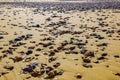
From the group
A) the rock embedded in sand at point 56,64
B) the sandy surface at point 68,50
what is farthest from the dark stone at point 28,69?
the rock embedded in sand at point 56,64

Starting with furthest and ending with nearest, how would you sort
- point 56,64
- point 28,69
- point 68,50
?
point 68,50
point 56,64
point 28,69

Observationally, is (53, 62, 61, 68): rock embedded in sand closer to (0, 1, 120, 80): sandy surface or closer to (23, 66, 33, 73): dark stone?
(0, 1, 120, 80): sandy surface

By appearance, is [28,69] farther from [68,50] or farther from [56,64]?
[68,50]

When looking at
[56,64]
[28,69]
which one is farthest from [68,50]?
[28,69]

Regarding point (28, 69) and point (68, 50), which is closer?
point (28, 69)

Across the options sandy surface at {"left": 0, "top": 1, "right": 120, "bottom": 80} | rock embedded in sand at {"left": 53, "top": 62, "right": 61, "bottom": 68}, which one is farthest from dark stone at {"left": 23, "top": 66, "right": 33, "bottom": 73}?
rock embedded in sand at {"left": 53, "top": 62, "right": 61, "bottom": 68}

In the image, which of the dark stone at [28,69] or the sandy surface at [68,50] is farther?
the dark stone at [28,69]

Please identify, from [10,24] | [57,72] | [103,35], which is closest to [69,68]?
[57,72]

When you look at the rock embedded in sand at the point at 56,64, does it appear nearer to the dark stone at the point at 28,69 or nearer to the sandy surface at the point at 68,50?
the sandy surface at the point at 68,50

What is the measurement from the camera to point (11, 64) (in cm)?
1274

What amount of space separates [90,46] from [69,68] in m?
3.54

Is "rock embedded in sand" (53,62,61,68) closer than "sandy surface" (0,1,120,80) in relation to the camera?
No

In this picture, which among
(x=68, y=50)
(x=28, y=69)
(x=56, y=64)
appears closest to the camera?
(x=28, y=69)

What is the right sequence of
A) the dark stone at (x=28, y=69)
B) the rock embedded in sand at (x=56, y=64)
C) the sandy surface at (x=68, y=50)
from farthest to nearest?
the rock embedded in sand at (x=56, y=64) < the dark stone at (x=28, y=69) < the sandy surface at (x=68, y=50)
